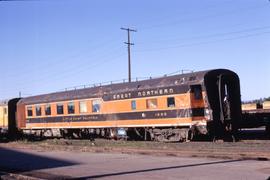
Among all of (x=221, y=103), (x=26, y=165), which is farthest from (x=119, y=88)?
(x=26, y=165)

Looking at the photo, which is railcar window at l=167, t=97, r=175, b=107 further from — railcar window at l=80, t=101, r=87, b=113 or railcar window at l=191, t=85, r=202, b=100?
railcar window at l=80, t=101, r=87, b=113

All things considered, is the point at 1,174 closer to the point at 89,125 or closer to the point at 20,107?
the point at 89,125

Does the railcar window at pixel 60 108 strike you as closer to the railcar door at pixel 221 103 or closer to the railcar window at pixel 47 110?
the railcar window at pixel 47 110

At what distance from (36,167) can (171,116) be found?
999 centimetres

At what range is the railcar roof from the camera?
2256cm

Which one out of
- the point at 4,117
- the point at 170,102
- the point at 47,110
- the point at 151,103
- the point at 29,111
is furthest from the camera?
the point at 4,117

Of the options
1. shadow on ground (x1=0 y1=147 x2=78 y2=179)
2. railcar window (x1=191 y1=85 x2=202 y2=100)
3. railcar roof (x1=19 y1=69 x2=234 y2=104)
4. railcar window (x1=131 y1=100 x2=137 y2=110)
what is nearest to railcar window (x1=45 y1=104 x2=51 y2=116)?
railcar roof (x1=19 y1=69 x2=234 y2=104)

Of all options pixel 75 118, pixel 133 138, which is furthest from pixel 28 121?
pixel 133 138

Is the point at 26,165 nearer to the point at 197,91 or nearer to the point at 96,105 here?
the point at 197,91

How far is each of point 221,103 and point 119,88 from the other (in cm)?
688

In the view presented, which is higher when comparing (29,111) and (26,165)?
(29,111)

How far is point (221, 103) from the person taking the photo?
2214 centimetres

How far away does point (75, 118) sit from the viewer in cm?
2958

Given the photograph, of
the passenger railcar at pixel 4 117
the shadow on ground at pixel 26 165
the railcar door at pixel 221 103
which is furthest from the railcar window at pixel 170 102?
the passenger railcar at pixel 4 117
